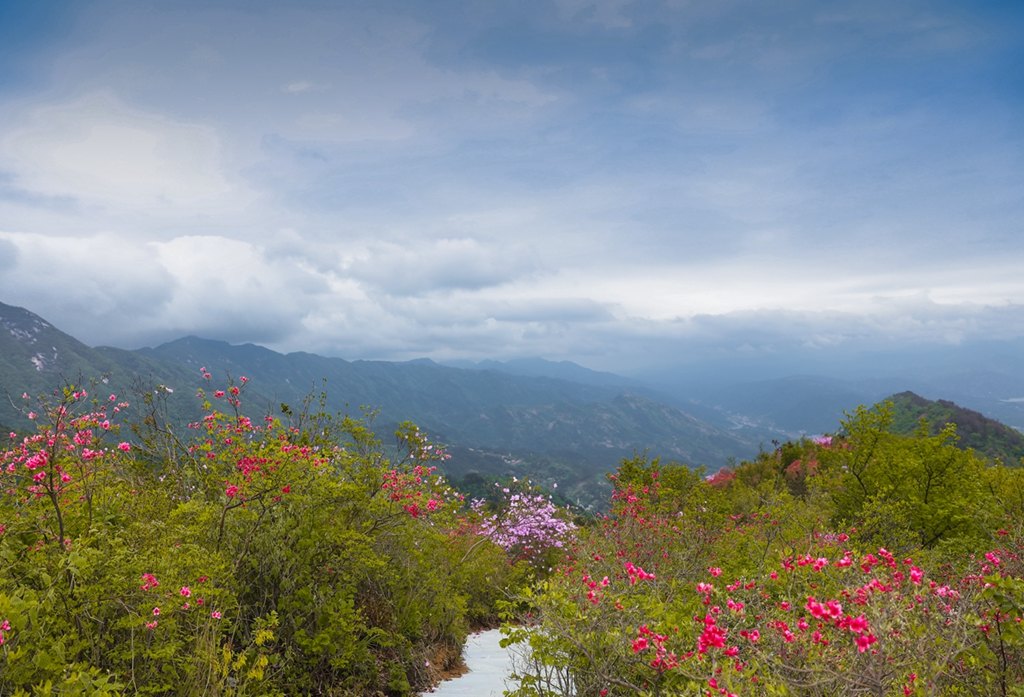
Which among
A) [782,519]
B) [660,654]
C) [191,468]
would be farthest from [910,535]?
[191,468]

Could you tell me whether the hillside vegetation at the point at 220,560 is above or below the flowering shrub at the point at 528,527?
above

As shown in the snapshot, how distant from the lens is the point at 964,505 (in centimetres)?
1323

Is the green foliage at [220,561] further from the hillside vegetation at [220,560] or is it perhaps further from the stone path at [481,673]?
the stone path at [481,673]

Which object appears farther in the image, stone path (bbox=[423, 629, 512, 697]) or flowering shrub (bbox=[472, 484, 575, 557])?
flowering shrub (bbox=[472, 484, 575, 557])

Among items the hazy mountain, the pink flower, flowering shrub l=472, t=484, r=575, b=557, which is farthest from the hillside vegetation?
the hazy mountain

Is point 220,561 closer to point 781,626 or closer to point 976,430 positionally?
point 781,626

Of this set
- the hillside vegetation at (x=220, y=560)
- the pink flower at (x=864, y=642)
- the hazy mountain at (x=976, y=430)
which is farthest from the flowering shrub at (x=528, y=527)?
the hazy mountain at (x=976, y=430)

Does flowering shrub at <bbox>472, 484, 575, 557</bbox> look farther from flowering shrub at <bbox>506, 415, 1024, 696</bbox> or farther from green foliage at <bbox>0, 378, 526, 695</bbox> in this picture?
flowering shrub at <bbox>506, 415, 1024, 696</bbox>

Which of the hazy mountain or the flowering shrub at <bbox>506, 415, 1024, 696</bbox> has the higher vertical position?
the flowering shrub at <bbox>506, 415, 1024, 696</bbox>

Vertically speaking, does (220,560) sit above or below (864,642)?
below

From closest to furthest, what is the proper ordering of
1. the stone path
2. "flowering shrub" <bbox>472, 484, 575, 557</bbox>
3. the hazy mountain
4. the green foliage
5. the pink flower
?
the pink flower, the green foliage, the stone path, "flowering shrub" <bbox>472, 484, 575, 557</bbox>, the hazy mountain

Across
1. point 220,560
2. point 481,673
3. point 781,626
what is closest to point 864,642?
point 781,626

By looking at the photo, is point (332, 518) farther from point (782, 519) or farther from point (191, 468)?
point (782, 519)

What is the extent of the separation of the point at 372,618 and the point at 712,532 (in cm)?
797
